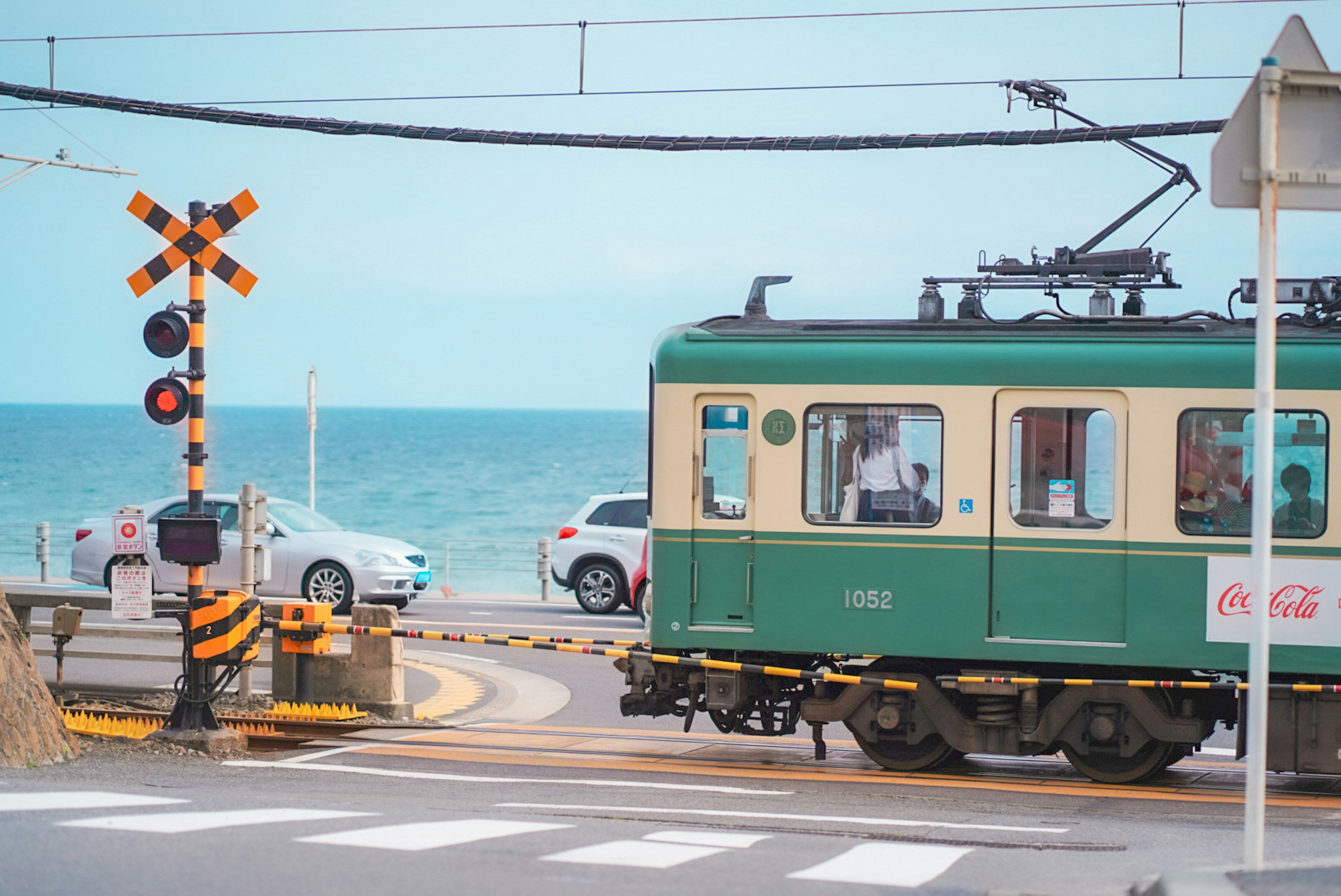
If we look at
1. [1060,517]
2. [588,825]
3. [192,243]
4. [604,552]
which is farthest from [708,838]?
[604,552]

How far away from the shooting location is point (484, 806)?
8.11 metres

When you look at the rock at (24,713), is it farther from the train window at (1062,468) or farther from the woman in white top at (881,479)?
the train window at (1062,468)

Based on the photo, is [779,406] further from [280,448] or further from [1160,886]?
[280,448]

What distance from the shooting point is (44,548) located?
26859 millimetres

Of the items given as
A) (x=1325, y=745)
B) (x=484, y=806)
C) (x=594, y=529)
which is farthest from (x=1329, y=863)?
(x=594, y=529)

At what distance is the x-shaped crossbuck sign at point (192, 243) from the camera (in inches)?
407

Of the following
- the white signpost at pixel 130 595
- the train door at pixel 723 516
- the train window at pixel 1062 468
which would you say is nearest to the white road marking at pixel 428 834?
the train door at pixel 723 516

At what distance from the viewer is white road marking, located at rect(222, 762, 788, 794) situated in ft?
30.0

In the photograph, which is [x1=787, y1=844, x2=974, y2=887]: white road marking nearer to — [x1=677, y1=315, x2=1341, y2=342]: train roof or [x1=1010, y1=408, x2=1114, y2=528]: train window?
[x1=1010, y1=408, x2=1114, y2=528]: train window

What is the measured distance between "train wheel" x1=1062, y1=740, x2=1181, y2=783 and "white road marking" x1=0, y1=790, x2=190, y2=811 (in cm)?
575

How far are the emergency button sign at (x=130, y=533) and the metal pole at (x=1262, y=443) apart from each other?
7644mm

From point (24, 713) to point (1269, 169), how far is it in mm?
7745

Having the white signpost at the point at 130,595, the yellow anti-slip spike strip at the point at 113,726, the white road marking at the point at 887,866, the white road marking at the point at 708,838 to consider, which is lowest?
the yellow anti-slip spike strip at the point at 113,726

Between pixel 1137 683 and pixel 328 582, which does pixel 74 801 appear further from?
pixel 328 582
